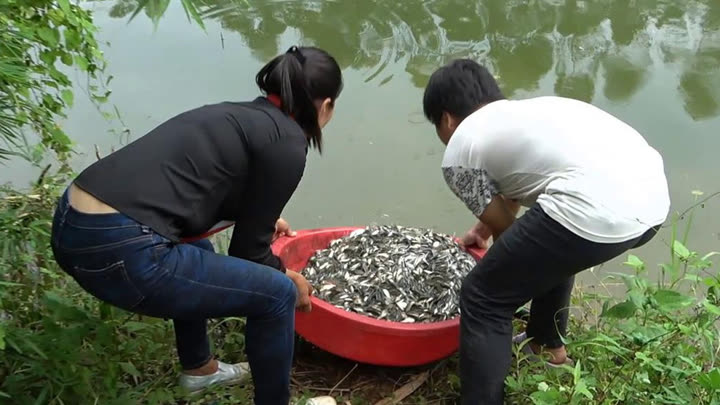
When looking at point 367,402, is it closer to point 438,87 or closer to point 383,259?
point 383,259

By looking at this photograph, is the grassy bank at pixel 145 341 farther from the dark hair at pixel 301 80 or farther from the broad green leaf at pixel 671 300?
the dark hair at pixel 301 80

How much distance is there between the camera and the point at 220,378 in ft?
7.04

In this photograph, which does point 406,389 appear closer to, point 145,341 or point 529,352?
point 529,352

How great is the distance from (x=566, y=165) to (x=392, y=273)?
86 centimetres

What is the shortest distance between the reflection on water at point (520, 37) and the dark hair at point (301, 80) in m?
2.75

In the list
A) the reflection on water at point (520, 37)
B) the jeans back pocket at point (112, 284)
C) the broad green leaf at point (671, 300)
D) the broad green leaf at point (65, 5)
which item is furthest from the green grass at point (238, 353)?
the reflection on water at point (520, 37)

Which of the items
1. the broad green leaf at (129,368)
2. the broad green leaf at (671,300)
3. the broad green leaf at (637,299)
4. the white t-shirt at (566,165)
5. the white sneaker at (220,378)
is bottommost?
the white sneaker at (220,378)

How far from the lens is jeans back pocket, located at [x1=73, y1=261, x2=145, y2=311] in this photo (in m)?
1.53

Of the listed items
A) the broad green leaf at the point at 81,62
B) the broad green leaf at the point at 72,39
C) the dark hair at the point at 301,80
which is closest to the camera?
the dark hair at the point at 301,80

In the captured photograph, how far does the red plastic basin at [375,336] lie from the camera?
2.09 metres

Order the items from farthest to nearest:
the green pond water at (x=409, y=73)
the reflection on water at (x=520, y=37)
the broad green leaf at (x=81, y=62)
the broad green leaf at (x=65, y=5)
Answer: the reflection on water at (x=520, y=37)
the green pond water at (x=409, y=73)
the broad green leaf at (x=81, y=62)
the broad green leaf at (x=65, y=5)

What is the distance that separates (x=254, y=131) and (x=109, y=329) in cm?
76

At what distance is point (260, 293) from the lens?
1.69m

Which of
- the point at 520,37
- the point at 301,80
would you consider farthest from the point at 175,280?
the point at 520,37
